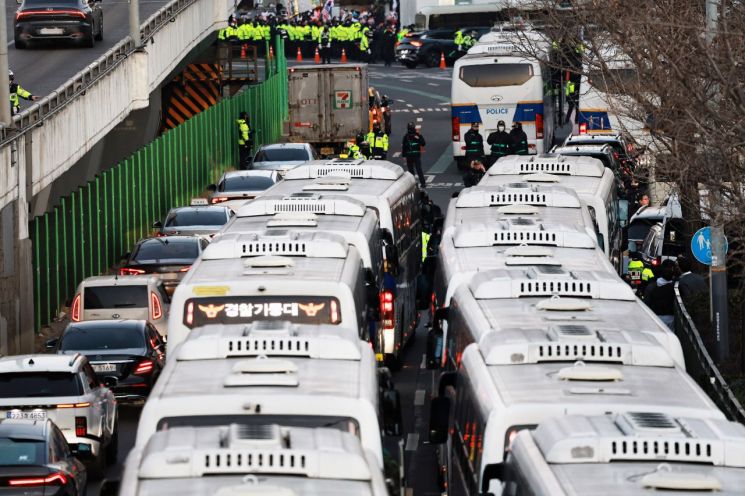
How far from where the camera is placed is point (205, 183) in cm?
4834

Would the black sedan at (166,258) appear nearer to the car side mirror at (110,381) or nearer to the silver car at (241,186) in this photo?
the silver car at (241,186)

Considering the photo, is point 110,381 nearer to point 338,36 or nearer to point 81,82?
point 81,82

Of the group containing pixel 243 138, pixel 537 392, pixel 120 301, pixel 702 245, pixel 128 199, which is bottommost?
pixel 243 138

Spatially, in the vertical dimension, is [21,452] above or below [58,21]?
below

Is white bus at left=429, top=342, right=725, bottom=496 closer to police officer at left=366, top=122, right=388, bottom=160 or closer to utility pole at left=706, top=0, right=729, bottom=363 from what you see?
utility pole at left=706, top=0, right=729, bottom=363

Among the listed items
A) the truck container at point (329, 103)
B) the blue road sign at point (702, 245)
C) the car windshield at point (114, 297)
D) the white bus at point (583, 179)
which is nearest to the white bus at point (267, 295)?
the blue road sign at point (702, 245)

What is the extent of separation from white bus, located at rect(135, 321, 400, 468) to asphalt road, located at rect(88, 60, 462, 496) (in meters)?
1.61

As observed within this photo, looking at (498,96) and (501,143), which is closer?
(501,143)

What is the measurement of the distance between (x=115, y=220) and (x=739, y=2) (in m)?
19.2

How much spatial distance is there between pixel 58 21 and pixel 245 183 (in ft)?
33.0

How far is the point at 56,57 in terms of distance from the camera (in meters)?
45.5

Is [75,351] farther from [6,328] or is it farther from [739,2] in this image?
[739,2]

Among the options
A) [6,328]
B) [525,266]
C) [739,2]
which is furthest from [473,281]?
[6,328]

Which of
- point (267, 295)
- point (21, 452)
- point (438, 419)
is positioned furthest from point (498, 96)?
point (438, 419)
